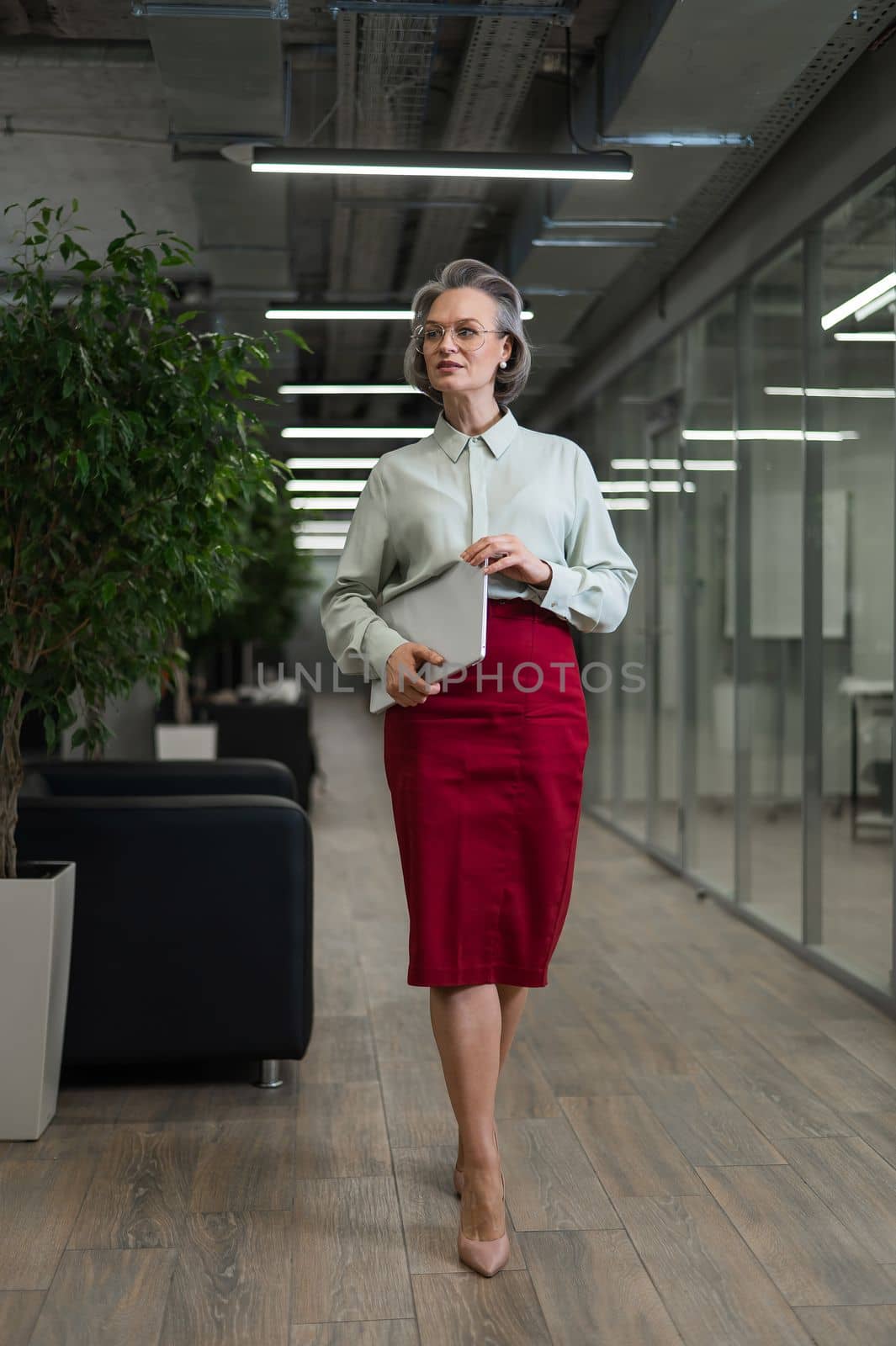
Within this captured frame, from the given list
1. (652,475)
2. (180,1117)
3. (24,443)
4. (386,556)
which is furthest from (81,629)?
(652,475)

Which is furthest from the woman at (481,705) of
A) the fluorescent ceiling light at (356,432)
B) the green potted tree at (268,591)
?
the fluorescent ceiling light at (356,432)

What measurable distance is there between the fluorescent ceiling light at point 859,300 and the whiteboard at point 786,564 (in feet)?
1.84

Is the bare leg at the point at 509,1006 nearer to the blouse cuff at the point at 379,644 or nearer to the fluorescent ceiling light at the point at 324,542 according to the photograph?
the blouse cuff at the point at 379,644

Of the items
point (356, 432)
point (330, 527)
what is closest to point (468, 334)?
point (356, 432)

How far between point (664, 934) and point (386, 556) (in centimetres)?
294

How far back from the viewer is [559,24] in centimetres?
383

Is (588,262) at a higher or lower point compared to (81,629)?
higher

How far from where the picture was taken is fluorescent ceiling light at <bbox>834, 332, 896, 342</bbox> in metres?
3.97

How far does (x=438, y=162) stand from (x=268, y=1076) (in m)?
2.90

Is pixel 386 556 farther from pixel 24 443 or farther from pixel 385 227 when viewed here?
pixel 385 227

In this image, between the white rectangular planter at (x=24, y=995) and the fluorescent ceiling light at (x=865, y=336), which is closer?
the white rectangular planter at (x=24, y=995)

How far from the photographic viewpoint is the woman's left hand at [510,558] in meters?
2.19

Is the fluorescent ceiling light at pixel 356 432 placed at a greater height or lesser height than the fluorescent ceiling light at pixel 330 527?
greater

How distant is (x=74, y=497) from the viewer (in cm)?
284
